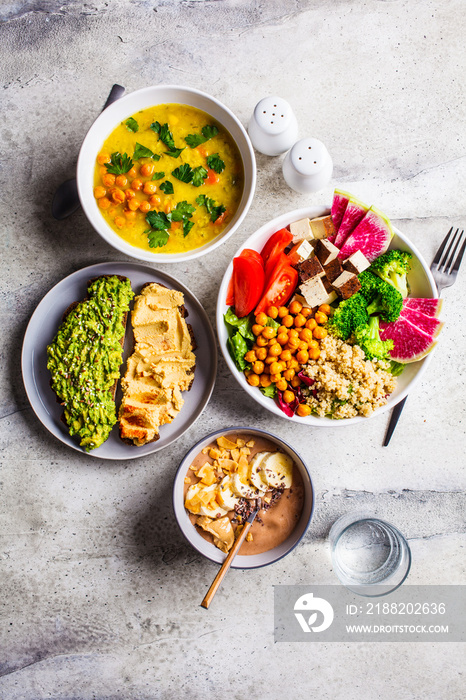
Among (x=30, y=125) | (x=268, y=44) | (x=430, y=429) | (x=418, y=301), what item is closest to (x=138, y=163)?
(x=30, y=125)

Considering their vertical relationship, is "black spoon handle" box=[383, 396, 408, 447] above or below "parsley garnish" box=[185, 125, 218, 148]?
below

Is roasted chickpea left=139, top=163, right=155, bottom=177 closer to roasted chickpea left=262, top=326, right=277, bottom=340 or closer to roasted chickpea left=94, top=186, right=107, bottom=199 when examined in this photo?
roasted chickpea left=94, top=186, right=107, bottom=199

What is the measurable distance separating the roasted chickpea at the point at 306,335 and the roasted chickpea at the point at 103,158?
1404 millimetres

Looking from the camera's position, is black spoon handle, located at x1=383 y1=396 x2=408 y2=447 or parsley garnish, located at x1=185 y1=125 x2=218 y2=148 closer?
parsley garnish, located at x1=185 y1=125 x2=218 y2=148

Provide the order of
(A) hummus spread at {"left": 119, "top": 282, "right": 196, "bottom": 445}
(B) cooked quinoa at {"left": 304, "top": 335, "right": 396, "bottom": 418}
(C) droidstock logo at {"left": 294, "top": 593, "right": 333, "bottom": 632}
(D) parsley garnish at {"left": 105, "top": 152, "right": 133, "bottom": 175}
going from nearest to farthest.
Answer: (B) cooked quinoa at {"left": 304, "top": 335, "right": 396, "bottom": 418} → (D) parsley garnish at {"left": 105, "top": 152, "right": 133, "bottom": 175} → (A) hummus spread at {"left": 119, "top": 282, "right": 196, "bottom": 445} → (C) droidstock logo at {"left": 294, "top": 593, "right": 333, "bottom": 632}

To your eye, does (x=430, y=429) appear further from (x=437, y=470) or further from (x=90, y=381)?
(x=90, y=381)

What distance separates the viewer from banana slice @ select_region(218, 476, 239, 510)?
271 cm

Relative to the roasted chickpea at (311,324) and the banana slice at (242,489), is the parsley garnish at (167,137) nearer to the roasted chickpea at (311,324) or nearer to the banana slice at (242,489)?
the roasted chickpea at (311,324)

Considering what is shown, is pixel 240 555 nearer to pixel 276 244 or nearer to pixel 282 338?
pixel 282 338

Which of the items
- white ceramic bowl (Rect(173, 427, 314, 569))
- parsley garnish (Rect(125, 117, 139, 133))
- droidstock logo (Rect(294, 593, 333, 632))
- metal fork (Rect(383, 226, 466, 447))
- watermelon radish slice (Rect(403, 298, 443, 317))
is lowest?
droidstock logo (Rect(294, 593, 333, 632))

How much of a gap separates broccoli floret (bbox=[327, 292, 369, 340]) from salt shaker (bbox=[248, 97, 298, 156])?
38.6 inches

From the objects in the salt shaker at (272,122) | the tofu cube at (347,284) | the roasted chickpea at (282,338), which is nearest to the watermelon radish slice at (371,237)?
the tofu cube at (347,284)

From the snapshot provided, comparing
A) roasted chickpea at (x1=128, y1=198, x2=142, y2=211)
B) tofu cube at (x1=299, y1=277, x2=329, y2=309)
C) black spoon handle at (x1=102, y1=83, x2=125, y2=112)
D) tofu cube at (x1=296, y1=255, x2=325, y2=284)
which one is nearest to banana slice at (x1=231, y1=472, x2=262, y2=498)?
tofu cube at (x1=299, y1=277, x2=329, y2=309)

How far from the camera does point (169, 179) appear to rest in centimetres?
266
